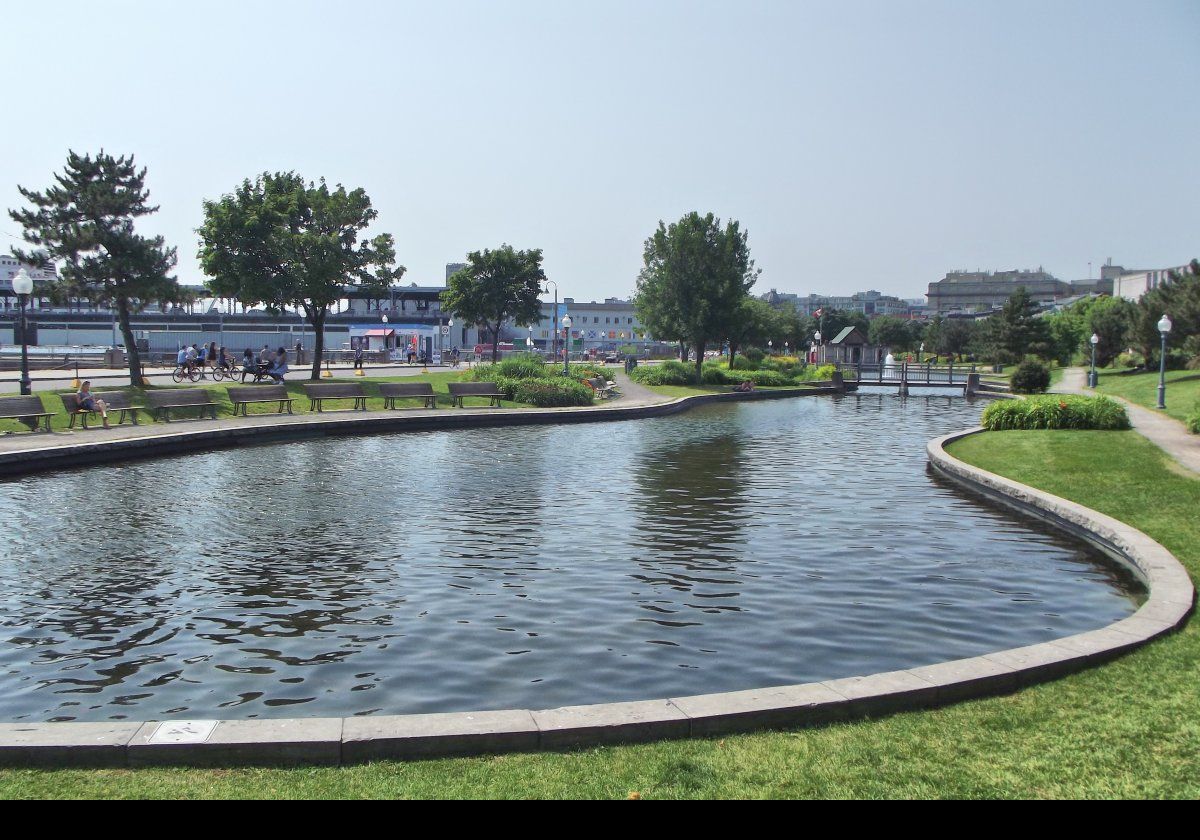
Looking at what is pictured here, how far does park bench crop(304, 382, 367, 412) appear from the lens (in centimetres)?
3042

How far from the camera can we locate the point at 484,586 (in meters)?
10.6

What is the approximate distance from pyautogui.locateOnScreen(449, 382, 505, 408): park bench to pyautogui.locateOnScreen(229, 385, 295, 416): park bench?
581 centimetres

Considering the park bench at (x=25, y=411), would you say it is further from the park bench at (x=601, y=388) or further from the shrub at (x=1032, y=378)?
the shrub at (x=1032, y=378)

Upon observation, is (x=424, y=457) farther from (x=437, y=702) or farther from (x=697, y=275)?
(x=697, y=275)

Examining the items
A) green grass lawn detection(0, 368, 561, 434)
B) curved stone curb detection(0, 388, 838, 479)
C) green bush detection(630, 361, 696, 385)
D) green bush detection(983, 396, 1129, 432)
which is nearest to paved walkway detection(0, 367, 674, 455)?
curved stone curb detection(0, 388, 838, 479)

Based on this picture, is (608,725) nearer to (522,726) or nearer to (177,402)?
(522,726)

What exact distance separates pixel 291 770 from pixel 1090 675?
5.33 meters

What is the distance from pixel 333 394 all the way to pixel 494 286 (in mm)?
32736

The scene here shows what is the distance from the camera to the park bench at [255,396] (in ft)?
92.6

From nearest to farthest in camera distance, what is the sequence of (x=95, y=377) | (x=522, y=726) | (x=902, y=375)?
(x=522, y=726)
(x=95, y=377)
(x=902, y=375)

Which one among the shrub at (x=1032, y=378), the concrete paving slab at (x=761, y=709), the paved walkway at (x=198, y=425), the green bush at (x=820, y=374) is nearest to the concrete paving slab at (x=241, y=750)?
the concrete paving slab at (x=761, y=709)

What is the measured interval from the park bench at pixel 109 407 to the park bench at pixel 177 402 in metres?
0.46

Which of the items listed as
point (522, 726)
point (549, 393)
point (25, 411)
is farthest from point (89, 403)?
point (522, 726)

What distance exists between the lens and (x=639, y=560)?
11.9m
